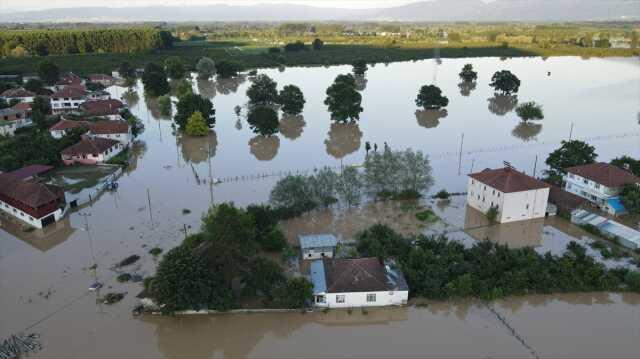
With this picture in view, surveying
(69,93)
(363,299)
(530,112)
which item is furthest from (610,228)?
(69,93)

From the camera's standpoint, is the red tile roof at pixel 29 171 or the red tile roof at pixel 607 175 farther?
the red tile roof at pixel 29 171

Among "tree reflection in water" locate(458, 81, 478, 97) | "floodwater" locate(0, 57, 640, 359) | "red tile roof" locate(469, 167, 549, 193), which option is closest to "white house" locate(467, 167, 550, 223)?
"red tile roof" locate(469, 167, 549, 193)

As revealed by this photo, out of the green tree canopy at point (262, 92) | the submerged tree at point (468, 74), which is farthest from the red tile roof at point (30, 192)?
the submerged tree at point (468, 74)

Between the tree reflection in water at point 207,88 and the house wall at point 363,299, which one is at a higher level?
the tree reflection in water at point 207,88

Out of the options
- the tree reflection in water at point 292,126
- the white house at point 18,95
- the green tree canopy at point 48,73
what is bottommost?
the tree reflection in water at point 292,126

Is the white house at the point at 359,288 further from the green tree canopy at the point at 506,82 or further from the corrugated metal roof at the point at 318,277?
the green tree canopy at the point at 506,82

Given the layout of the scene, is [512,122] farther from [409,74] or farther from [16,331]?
[16,331]

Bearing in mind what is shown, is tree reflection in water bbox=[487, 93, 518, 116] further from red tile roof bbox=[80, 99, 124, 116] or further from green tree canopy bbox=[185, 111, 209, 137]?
red tile roof bbox=[80, 99, 124, 116]
